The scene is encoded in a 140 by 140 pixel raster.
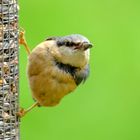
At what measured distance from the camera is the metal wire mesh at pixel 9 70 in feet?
32.3

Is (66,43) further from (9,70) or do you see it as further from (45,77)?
(9,70)

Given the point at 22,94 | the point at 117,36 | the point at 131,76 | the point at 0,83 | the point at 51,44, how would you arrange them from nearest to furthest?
the point at 0,83
the point at 51,44
the point at 22,94
the point at 131,76
the point at 117,36

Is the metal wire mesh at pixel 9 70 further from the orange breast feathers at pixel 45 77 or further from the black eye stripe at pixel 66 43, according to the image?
the black eye stripe at pixel 66 43

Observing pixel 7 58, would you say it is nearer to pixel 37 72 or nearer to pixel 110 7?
pixel 37 72

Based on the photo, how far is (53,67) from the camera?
10.5 metres

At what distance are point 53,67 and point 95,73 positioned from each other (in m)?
4.89

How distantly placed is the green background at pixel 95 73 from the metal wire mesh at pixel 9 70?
3429 mm

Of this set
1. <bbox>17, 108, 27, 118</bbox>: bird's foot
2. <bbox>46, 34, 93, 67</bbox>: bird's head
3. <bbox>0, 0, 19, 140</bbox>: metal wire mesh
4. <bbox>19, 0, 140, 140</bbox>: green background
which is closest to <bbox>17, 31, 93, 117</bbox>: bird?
<bbox>46, 34, 93, 67</bbox>: bird's head

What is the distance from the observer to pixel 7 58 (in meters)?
9.88

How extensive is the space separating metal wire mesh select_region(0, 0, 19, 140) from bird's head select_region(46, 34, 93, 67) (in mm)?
543

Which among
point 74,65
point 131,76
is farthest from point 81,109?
point 74,65

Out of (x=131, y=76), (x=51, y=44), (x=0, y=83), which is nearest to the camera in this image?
(x=0, y=83)

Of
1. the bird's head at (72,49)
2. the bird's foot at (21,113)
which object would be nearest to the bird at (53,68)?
the bird's head at (72,49)

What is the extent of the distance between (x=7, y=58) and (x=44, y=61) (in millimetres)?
631
